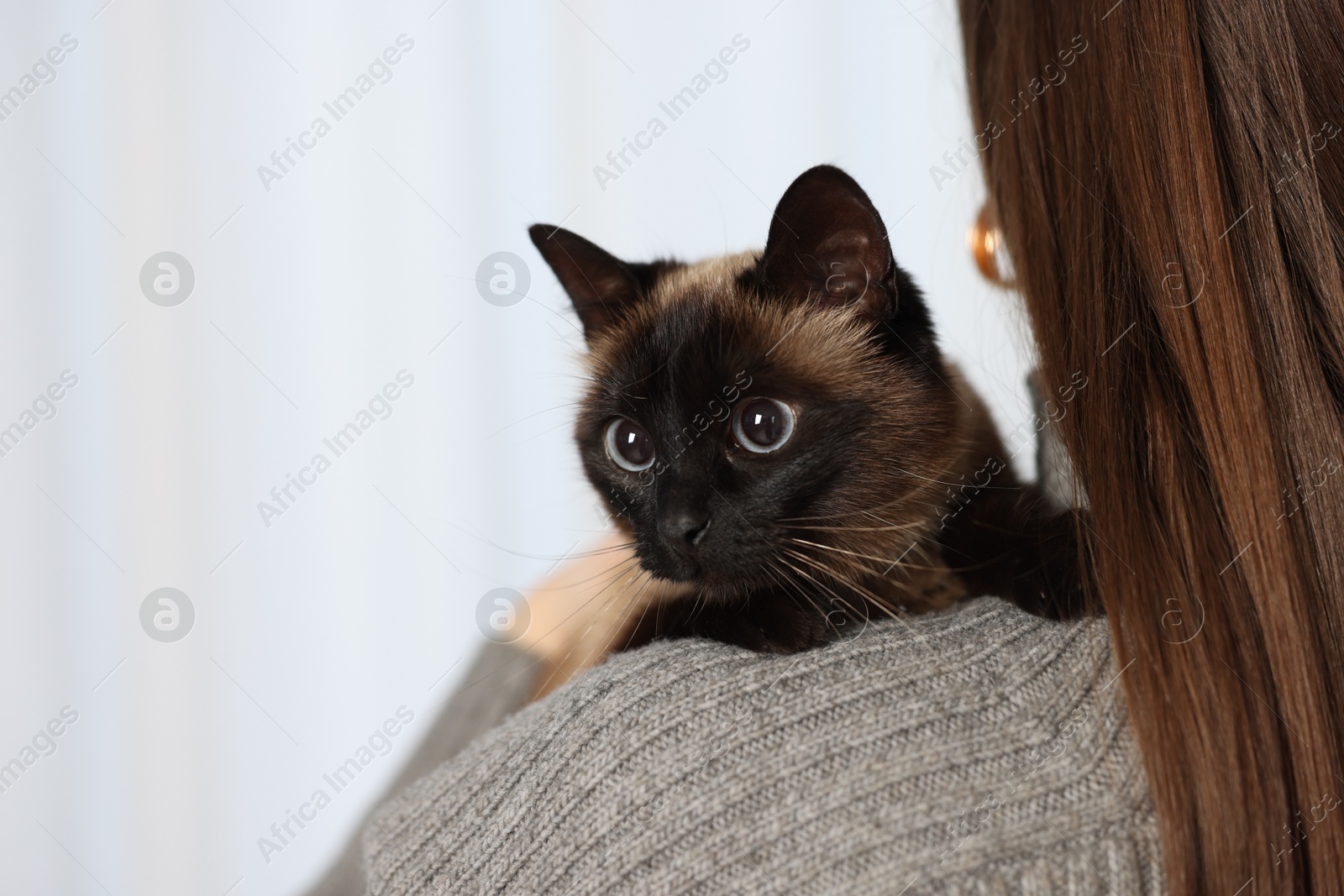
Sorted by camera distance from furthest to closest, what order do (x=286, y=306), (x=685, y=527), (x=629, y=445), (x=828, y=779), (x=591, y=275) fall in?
(x=286, y=306), (x=591, y=275), (x=629, y=445), (x=685, y=527), (x=828, y=779)

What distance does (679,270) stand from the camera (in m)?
1.26

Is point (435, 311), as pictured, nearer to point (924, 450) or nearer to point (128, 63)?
point (128, 63)

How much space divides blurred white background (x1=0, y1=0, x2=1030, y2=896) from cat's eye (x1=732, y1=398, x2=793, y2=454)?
124 centimetres

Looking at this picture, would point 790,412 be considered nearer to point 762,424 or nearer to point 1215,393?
point 762,424

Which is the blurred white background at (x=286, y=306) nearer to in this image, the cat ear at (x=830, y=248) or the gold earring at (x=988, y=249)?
the gold earring at (x=988, y=249)

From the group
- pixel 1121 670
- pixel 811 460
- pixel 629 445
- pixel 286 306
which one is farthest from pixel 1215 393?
pixel 286 306

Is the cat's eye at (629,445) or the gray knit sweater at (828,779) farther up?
the cat's eye at (629,445)

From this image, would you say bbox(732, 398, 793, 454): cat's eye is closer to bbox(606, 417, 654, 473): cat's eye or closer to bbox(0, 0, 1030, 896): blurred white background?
bbox(606, 417, 654, 473): cat's eye

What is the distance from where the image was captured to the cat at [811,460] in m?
0.94

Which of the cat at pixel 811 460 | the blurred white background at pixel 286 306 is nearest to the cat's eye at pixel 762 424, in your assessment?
the cat at pixel 811 460

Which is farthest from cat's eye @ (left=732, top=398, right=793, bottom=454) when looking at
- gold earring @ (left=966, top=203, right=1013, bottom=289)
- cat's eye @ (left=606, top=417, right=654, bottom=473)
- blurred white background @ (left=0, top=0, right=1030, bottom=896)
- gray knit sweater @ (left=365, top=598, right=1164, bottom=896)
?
blurred white background @ (left=0, top=0, right=1030, bottom=896)

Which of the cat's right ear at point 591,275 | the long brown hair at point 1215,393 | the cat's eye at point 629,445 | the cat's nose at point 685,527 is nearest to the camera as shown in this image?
the long brown hair at point 1215,393

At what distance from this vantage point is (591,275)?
1.24 metres

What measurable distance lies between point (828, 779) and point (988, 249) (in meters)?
0.89
